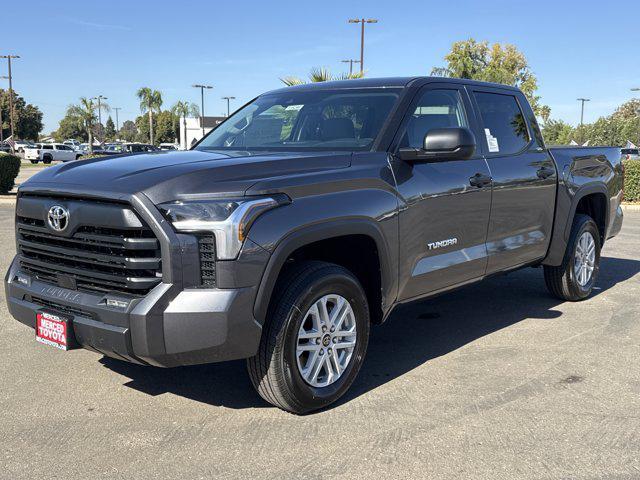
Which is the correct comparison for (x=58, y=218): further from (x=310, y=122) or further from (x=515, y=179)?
(x=515, y=179)

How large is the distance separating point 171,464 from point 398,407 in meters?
1.35

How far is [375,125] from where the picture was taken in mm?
4266

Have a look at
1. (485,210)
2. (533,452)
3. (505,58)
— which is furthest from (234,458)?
(505,58)

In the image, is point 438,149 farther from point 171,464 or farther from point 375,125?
point 171,464

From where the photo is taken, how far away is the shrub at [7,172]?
1775 cm

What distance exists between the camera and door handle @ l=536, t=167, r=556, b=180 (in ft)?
17.8

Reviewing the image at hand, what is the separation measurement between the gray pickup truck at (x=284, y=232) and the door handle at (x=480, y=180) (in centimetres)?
1

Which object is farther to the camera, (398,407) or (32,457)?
(398,407)

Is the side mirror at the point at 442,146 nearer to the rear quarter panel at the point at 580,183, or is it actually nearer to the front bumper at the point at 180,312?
the front bumper at the point at 180,312

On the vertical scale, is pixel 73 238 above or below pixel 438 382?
above

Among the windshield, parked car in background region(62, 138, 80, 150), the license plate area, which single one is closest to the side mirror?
the windshield

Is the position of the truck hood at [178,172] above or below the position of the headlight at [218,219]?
above

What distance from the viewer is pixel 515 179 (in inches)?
201

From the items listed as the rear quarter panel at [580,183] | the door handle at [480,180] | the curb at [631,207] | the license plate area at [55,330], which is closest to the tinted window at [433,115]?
the door handle at [480,180]
